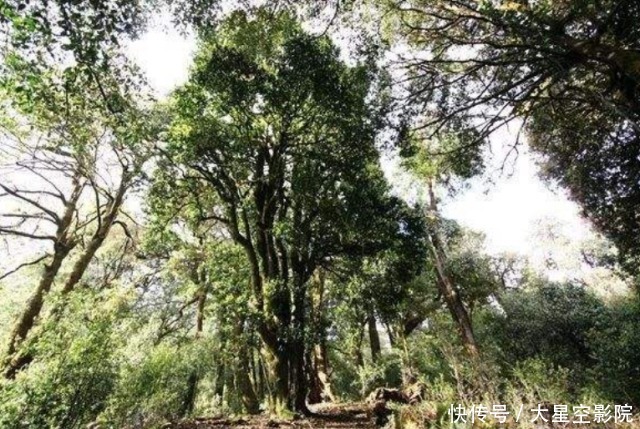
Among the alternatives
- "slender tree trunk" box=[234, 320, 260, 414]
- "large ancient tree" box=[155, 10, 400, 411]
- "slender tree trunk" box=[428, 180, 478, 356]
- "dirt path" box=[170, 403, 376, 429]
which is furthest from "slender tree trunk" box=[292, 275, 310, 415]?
"slender tree trunk" box=[428, 180, 478, 356]

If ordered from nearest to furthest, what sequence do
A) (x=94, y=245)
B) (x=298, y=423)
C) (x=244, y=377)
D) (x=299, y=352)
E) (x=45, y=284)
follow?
1. (x=298, y=423)
2. (x=45, y=284)
3. (x=299, y=352)
4. (x=94, y=245)
5. (x=244, y=377)

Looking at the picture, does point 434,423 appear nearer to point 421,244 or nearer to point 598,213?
point 421,244

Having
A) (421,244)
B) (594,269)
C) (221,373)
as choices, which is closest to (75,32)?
(421,244)

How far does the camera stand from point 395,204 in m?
11.0

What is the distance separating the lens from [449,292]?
590 inches

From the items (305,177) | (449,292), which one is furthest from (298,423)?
(449,292)

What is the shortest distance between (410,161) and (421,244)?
2.58 m

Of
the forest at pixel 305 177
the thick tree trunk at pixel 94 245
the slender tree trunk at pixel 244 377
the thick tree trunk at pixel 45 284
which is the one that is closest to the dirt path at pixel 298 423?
the forest at pixel 305 177

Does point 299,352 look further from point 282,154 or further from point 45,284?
point 45,284

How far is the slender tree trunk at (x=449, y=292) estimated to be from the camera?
13773 mm

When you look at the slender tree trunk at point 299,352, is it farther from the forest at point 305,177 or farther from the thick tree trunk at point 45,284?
the thick tree trunk at point 45,284

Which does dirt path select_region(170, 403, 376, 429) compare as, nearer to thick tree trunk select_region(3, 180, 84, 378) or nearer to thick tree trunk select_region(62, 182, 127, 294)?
thick tree trunk select_region(3, 180, 84, 378)

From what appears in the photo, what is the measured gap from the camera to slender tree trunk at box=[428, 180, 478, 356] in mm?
13773

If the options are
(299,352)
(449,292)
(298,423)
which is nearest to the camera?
(298,423)
